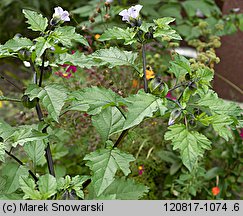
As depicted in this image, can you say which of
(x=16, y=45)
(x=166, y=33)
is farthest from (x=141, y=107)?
(x=16, y=45)

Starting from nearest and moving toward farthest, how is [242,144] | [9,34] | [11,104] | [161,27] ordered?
[161,27], [242,144], [11,104], [9,34]

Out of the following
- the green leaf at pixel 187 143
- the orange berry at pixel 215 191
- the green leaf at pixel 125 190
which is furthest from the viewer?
the orange berry at pixel 215 191

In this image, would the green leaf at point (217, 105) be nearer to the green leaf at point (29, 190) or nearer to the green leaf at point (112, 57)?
Answer: the green leaf at point (112, 57)

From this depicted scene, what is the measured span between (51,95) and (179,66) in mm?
332

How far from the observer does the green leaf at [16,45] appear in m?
1.23

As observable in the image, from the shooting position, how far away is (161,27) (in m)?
1.28

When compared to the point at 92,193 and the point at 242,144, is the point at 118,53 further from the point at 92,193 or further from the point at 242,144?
the point at 242,144

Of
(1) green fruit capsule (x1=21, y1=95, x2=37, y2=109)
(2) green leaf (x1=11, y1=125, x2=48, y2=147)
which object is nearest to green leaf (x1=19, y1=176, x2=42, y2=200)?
(2) green leaf (x1=11, y1=125, x2=48, y2=147)

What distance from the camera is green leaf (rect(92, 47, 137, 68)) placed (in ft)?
4.11

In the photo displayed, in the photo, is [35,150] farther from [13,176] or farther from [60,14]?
[60,14]

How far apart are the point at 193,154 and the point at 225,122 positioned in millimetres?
132

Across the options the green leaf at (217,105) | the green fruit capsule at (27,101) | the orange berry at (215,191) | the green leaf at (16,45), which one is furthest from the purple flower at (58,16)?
the orange berry at (215,191)

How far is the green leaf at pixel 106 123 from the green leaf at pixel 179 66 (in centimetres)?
20

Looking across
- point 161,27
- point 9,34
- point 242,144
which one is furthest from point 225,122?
point 9,34
